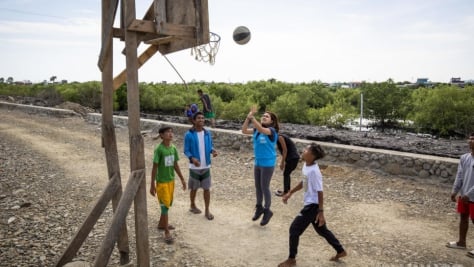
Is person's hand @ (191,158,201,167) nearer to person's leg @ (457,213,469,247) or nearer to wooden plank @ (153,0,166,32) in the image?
wooden plank @ (153,0,166,32)

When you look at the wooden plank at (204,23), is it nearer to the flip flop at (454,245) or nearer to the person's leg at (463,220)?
the person's leg at (463,220)

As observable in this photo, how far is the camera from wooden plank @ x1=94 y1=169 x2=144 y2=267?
3.29 metres

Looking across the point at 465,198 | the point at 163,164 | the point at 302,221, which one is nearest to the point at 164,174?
the point at 163,164

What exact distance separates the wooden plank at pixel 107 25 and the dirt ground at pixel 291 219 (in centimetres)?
244

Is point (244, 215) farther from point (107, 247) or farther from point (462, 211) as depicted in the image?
point (462, 211)

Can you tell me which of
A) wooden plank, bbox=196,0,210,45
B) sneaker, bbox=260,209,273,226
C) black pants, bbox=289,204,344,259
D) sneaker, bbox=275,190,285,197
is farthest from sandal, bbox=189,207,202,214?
wooden plank, bbox=196,0,210,45

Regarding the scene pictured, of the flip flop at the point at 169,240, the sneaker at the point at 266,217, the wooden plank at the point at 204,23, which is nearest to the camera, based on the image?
the wooden plank at the point at 204,23

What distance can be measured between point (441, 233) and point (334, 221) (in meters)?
1.48

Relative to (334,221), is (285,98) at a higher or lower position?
higher

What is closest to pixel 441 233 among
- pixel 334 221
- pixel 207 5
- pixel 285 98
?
pixel 334 221

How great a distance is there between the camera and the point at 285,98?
22.0 meters

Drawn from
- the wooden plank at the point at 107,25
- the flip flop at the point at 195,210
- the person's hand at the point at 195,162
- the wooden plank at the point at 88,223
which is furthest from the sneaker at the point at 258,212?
the wooden plank at the point at 107,25

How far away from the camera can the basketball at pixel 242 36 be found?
638 cm

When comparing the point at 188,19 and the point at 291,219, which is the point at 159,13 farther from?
the point at 291,219
